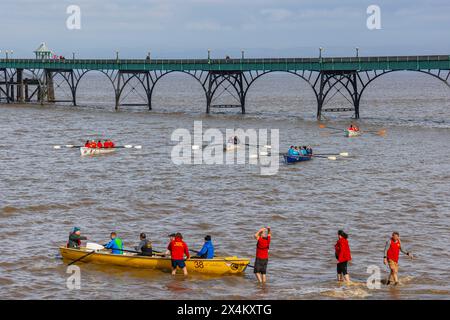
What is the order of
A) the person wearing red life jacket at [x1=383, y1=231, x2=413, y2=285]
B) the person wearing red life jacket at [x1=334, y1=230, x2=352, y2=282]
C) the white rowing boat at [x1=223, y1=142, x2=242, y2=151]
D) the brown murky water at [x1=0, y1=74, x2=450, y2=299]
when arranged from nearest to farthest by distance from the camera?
the person wearing red life jacket at [x1=334, y1=230, x2=352, y2=282] → the person wearing red life jacket at [x1=383, y1=231, x2=413, y2=285] → the brown murky water at [x1=0, y1=74, x2=450, y2=299] → the white rowing boat at [x1=223, y1=142, x2=242, y2=151]

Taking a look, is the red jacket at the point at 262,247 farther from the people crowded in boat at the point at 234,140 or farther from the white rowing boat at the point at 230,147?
the people crowded in boat at the point at 234,140

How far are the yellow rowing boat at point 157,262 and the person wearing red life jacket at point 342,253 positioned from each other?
3.31m

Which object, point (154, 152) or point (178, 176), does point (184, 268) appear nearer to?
point (178, 176)

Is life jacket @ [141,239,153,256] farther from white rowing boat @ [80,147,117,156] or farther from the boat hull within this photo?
the boat hull

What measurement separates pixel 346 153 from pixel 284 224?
75.6 ft

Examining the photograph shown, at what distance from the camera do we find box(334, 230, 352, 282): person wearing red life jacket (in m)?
23.4

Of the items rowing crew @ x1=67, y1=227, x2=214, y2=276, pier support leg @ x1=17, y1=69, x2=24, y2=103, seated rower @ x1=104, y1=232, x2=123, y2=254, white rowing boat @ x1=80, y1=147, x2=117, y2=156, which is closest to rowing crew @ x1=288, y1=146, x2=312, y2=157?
white rowing boat @ x1=80, y1=147, x2=117, y2=156

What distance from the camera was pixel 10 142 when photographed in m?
65.8

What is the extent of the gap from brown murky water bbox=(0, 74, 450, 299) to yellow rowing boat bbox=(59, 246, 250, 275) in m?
0.29

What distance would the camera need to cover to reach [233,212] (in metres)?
36.2

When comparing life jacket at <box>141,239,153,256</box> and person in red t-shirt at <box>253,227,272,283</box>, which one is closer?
person in red t-shirt at <box>253,227,272,283</box>

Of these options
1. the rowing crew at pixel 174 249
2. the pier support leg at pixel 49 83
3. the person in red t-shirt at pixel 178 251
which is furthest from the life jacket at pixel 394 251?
the pier support leg at pixel 49 83

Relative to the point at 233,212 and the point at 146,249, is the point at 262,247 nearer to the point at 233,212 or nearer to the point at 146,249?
the point at 146,249

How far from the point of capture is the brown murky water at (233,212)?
24844mm
